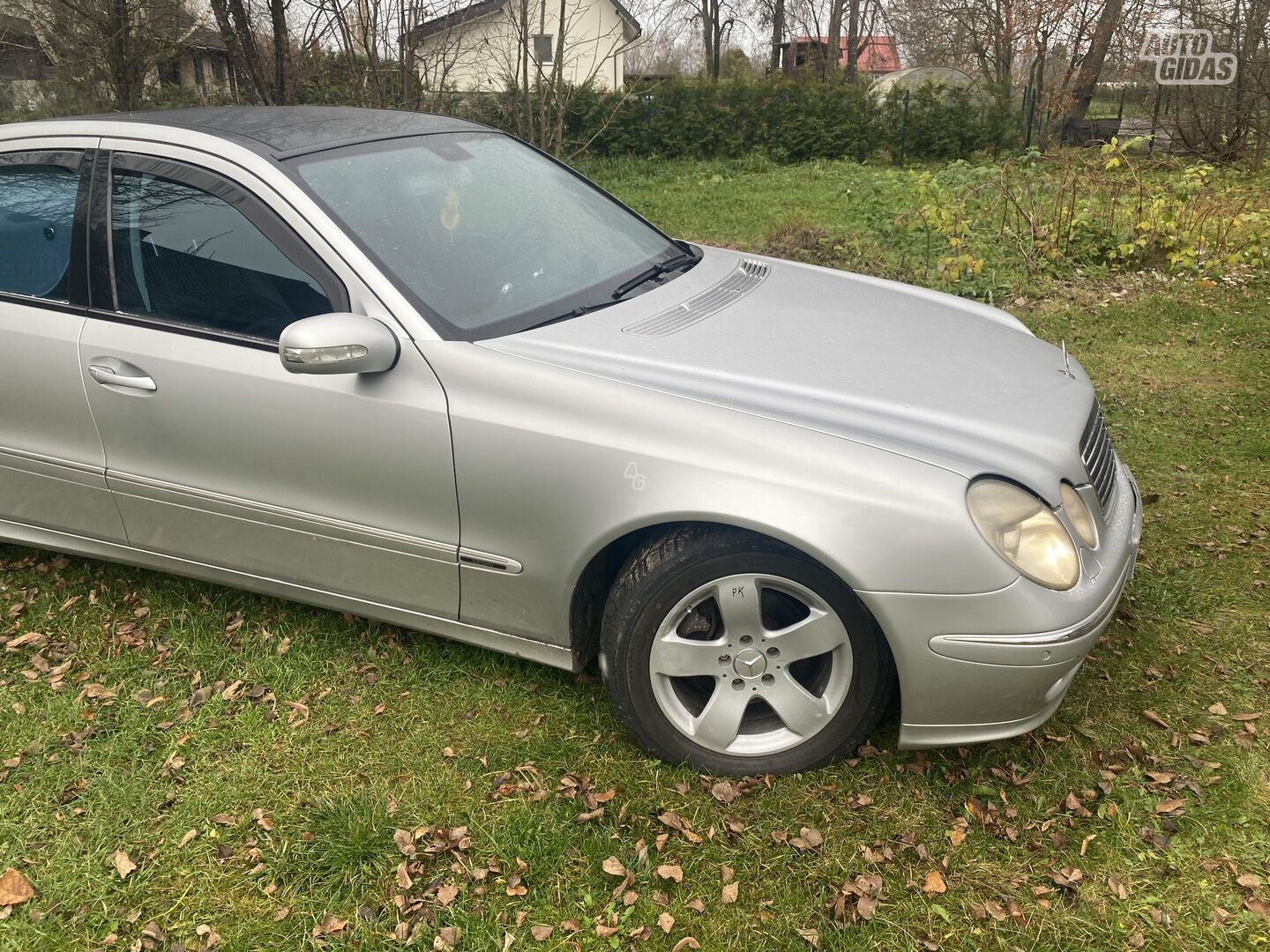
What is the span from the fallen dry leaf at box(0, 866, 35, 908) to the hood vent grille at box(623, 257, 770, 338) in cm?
212

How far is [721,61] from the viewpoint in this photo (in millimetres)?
39250

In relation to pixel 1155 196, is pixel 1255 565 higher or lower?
lower

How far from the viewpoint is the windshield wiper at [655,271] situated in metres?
3.24

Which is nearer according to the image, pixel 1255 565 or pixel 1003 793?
pixel 1003 793

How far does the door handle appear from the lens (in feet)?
9.91

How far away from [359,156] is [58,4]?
8.34m

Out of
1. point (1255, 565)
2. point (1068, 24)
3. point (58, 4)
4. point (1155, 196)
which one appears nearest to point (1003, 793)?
point (1255, 565)

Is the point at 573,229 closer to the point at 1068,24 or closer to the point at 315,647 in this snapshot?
the point at 315,647

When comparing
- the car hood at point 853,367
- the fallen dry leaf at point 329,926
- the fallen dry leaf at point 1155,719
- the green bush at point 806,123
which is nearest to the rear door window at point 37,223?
the car hood at point 853,367

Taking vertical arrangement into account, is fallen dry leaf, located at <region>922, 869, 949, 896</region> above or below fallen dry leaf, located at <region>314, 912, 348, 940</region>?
above

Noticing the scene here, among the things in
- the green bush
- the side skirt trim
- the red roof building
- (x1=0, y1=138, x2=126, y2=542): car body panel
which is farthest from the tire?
the red roof building

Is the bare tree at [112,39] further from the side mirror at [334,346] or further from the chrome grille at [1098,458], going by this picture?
the chrome grille at [1098,458]

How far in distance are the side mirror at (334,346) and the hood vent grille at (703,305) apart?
0.70 m

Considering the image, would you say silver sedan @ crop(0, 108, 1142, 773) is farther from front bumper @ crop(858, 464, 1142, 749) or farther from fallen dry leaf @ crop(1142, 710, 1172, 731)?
fallen dry leaf @ crop(1142, 710, 1172, 731)
